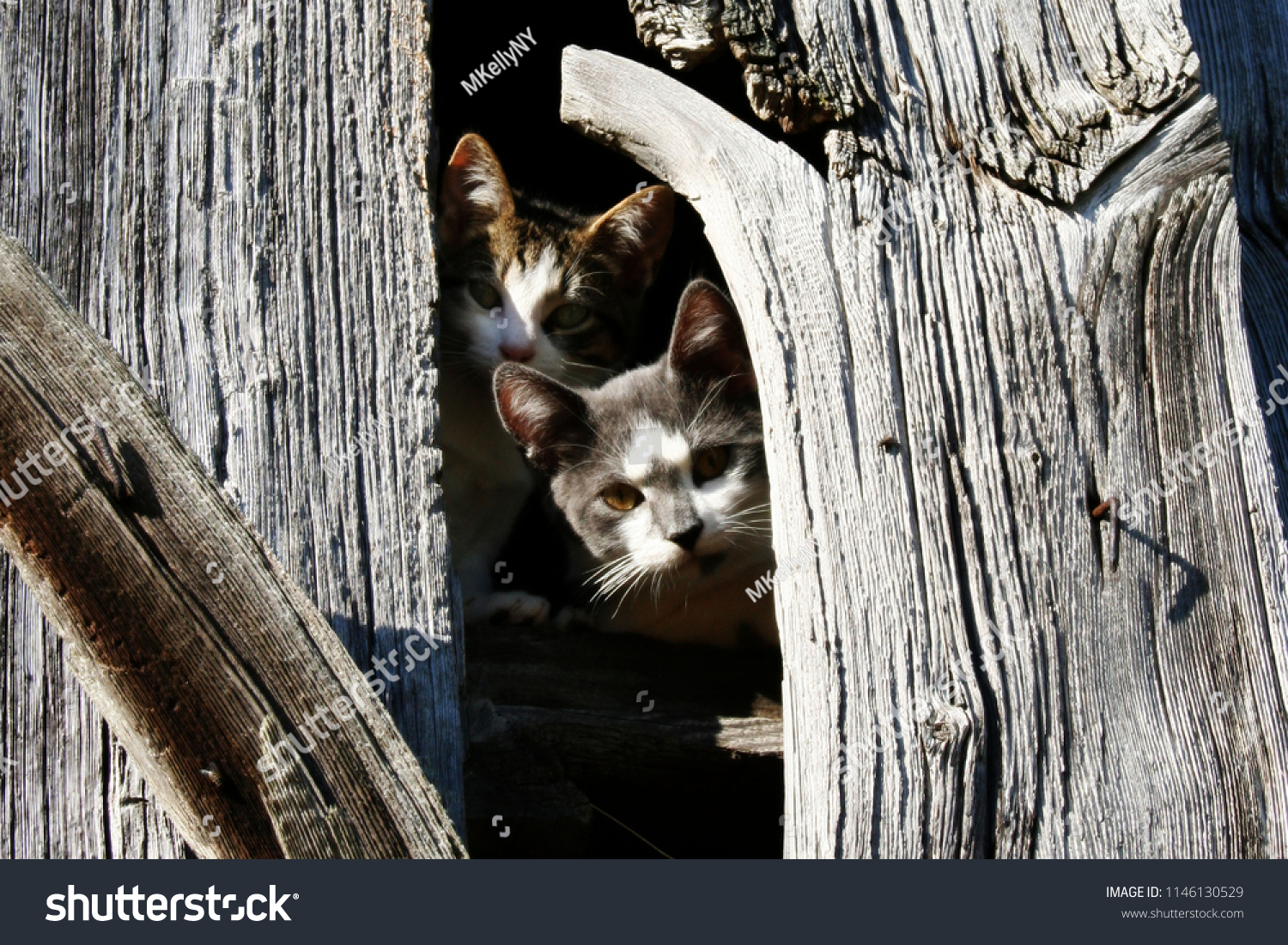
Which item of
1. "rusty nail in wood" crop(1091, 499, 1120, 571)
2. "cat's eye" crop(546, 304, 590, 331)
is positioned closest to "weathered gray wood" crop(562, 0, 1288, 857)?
"rusty nail in wood" crop(1091, 499, 1120, 571)

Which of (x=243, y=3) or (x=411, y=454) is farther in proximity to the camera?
(x=243, y=3)

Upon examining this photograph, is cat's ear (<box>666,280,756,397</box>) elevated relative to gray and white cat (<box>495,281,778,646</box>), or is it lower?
elevated

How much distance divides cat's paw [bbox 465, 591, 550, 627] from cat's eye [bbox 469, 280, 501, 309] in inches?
38.4

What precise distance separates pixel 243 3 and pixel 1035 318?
66.5 inches

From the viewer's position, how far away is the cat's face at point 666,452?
2.61 meters

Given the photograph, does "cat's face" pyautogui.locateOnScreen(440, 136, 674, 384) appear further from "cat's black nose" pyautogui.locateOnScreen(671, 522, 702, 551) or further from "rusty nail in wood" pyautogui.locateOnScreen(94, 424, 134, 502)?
"rusty nail in wood" pyautogui.locateOnScreen(94, 424, 134, 502)

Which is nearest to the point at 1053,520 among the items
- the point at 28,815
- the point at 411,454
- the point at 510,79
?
the point at 411,454

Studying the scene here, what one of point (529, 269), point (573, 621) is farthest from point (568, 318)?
point (573, 621)

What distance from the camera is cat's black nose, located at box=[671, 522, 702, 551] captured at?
2531 millimetres

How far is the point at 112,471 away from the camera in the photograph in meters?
1.53

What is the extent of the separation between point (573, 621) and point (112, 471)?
1441 mm

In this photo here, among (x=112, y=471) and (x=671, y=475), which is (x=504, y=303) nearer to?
(x=671, y=475)

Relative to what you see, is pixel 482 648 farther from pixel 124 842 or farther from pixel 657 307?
pixel 657 307

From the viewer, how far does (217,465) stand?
1881 millimetres
